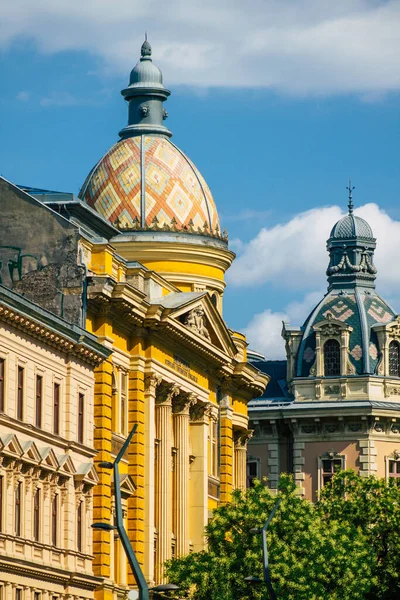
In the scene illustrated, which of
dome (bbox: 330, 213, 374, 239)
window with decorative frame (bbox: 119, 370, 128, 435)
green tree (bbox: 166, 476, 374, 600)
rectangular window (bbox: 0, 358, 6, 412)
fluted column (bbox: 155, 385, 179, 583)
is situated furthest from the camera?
dome (bbox: 330, 213, 374, 239)

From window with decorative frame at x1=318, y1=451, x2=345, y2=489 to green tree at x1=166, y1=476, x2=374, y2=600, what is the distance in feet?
126

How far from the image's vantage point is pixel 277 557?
87.1 m

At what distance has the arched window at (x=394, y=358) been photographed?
137000 millimetres

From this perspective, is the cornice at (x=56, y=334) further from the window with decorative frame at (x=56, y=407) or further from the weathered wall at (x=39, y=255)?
the weathered wall at (x=39, y=255)

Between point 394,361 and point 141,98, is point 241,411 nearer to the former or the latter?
point 141,98

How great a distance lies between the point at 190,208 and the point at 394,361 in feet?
117

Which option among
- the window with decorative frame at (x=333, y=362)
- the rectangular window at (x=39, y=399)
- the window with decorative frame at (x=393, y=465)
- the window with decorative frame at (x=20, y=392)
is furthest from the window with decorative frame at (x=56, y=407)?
the window with decorative frame at (x=333, y=362)

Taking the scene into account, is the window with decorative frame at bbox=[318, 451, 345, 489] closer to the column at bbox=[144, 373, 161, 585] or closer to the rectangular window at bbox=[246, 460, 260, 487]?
the rectangular window at bbox=[246, 460, 260, 487]

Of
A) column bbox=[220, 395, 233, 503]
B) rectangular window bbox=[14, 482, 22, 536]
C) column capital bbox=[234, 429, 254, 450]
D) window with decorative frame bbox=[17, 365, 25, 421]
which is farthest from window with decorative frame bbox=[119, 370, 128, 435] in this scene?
column capital bbox=[234, 429, 254, 450]

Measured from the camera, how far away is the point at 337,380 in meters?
135

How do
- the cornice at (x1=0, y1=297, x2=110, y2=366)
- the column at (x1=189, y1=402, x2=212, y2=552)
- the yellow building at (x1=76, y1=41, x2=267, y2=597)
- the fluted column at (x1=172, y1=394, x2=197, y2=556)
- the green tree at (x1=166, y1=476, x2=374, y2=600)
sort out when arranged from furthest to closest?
the column at (x1=189, y1=402, x2=212, y2=552) < the fluted column at (x1=172, y1=394, x2=197, y2=556) < the green tree at (x1=166, y1=476, x2=374, y2=600) < the yellow building at (x1=76, y1=41, x2=267, y2=597) < the cornice at (x1=0, y1=297, x2=110, y2=366)

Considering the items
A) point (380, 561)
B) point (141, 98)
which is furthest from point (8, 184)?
point (380, 561)

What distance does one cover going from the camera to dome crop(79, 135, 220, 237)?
340 ft

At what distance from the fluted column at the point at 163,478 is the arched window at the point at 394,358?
45730 millimetres
